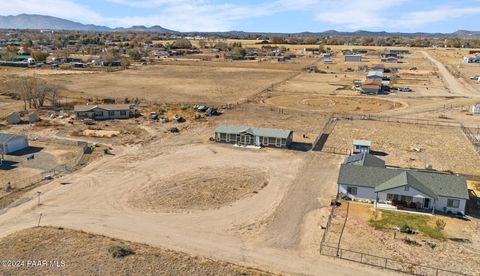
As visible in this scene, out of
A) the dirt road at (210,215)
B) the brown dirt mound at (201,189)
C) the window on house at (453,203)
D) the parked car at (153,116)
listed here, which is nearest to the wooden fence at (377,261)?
the dirt road at (210,215)

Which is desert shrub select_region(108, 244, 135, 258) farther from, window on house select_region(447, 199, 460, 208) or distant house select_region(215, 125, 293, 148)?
distant house select_region(215, 125, 293, 148)

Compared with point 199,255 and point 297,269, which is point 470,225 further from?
point 199,255

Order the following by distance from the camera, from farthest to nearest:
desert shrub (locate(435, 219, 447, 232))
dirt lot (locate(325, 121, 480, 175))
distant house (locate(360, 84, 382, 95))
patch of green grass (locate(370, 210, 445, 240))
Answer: distant house (locate(360, 84, 382, 95)), dirt lot (locate(325, 121, 480, 175)), patch of green grass (locate(370, 210, 445, 240)), desert shrub (locate(435, 219, 447, 232))

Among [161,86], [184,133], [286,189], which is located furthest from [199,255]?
[161,86]

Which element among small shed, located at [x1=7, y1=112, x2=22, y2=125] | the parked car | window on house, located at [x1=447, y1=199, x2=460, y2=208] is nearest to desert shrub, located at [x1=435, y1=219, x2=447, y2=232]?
window on house, located at [x1=447, y1=199, x2=460, y2=208]

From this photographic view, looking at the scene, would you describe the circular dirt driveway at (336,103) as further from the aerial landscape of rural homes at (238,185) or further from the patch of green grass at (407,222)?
the patch of green grass at (407,222)

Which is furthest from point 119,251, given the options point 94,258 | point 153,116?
point 153,116

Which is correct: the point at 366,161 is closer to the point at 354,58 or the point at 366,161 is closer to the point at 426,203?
the point at 426,203
